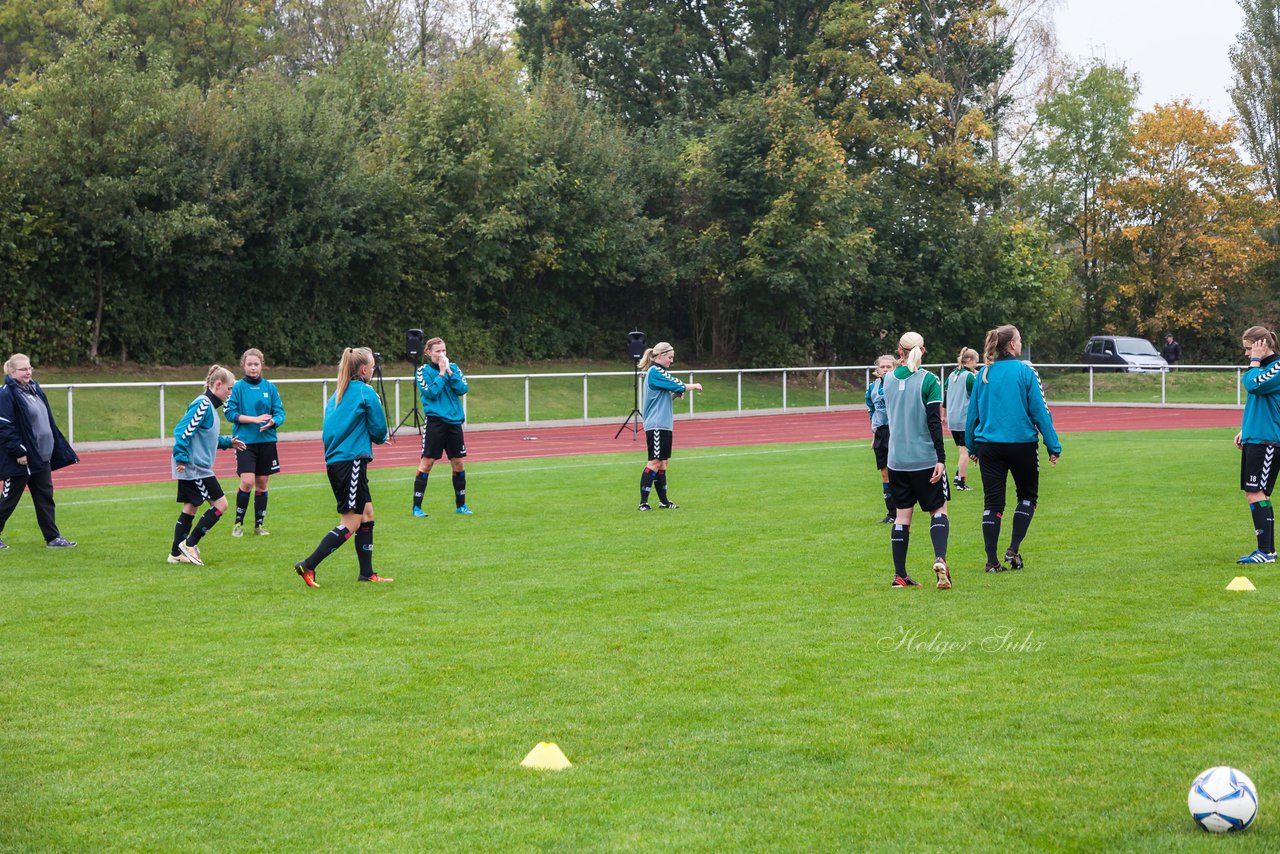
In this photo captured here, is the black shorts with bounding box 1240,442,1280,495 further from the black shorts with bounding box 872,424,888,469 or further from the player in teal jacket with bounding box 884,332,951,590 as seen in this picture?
the black shorts with bounding box 872,424,888,469

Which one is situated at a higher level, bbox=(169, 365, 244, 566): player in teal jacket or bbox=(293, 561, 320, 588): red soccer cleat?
bbox=(169, 365, 244, 566): player in teal jacket

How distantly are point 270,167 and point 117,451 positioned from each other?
35.1ft

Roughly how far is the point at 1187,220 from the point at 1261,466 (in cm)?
4560

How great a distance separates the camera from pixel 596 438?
91.5 feet

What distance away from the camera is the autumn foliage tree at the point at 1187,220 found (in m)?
Answer: 51.2

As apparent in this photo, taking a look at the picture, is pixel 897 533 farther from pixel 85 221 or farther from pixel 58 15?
pixel 58 15

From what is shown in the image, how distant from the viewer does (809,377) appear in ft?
134

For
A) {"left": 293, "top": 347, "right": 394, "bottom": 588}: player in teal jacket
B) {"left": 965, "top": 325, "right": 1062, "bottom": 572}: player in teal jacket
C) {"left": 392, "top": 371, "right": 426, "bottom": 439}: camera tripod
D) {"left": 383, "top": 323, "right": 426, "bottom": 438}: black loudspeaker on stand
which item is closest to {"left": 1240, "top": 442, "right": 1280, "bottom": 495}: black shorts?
{"left": 965, "top": 325, "right": 1062, "bottom": 572}: player in teal jacket

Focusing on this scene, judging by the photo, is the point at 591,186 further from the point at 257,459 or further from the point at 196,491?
the point at 196,491

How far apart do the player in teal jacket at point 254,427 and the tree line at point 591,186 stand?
730 inches

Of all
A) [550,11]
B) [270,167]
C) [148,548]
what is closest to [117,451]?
[270,167]

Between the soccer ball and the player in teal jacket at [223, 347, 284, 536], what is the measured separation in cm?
967

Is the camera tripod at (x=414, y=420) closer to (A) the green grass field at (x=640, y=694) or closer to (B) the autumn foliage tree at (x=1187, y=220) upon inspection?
(A) the green grass field at (x=640, y=694)

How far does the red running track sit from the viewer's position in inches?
833
